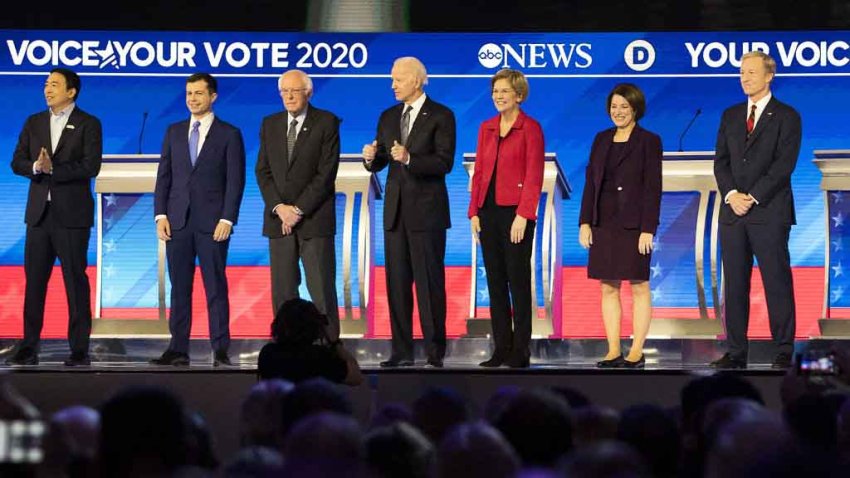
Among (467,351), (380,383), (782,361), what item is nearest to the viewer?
(380,383)

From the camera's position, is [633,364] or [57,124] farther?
[57,124]

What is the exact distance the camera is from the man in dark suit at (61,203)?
22.3ft

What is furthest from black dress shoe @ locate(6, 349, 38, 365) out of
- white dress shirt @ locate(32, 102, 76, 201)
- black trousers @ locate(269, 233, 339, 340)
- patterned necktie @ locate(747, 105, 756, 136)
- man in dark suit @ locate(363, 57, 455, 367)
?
patterned necktie @ locate(747, 105, 756, 136)

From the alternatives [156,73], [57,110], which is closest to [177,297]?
[57,110]

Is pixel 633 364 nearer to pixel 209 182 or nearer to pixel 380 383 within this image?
pixel 380 383

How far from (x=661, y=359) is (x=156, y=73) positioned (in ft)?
11.1

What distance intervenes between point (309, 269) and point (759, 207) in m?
2.13

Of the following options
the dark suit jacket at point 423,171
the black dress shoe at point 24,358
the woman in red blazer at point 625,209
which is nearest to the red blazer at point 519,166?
the dark suit jacket at point 423,171

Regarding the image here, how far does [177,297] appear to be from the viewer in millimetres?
6848

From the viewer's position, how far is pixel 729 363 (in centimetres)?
642

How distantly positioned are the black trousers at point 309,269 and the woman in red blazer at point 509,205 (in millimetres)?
725

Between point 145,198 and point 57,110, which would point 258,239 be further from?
point 57,110

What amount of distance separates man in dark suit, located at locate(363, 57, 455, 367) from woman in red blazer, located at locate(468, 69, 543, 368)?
7.9 inches

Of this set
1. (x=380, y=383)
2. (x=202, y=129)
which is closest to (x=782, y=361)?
(x=380, y=383)
